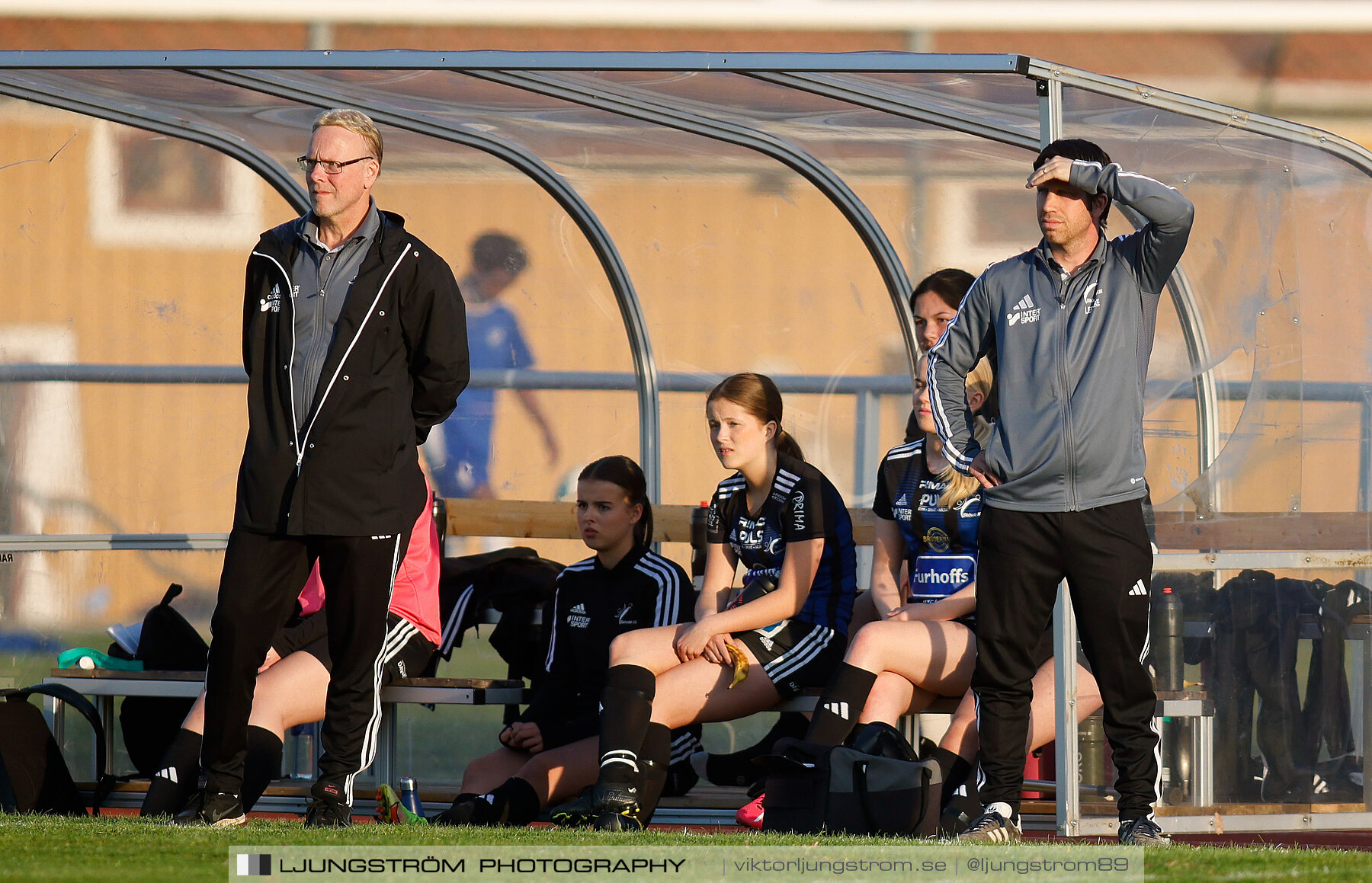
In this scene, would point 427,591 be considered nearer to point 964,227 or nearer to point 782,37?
point 964,227

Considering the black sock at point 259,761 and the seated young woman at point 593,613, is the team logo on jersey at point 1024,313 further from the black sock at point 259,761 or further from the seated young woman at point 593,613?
the black sock at point 259,761

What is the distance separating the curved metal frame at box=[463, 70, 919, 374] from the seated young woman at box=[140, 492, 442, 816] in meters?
1.37

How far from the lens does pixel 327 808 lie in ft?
13.3

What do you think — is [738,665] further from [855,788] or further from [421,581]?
[421,581]

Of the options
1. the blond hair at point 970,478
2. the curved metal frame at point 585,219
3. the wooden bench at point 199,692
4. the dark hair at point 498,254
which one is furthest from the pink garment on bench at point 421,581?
the dark hair at point 498,254

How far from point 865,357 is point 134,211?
10.8 feet

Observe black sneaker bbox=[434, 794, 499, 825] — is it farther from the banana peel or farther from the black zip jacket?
the black zip jacket

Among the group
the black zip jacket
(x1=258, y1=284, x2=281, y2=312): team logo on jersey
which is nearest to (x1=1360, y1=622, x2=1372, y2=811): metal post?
the black zip jacket

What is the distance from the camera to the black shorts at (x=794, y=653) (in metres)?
4.76

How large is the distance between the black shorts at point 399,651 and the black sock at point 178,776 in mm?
428

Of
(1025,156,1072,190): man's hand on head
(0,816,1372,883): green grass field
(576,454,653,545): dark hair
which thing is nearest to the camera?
(0,816,1372,883): green grass field

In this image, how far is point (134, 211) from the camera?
23.0 feet

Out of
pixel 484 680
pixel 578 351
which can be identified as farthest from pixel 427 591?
pixel 578 351

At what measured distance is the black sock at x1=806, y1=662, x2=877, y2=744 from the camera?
442cm
